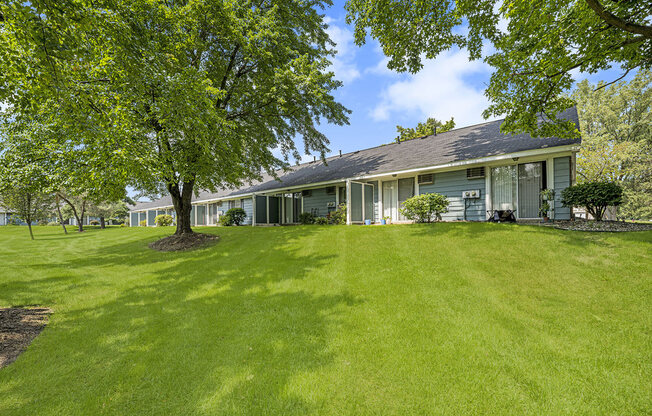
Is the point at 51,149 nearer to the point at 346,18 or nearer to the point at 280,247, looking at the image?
the point at 280,247

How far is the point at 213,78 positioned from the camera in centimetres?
1145

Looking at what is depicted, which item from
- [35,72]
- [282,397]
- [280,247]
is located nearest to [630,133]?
[280,247]

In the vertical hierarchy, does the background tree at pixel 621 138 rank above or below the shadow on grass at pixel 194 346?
above

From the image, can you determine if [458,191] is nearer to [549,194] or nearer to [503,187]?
[503,187]

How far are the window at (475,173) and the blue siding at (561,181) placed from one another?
94.5 inches

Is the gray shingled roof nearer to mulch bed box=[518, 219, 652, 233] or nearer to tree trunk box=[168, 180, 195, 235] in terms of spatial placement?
mulch bed box=[518, 219, 652, 233]

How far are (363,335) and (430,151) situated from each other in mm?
12329

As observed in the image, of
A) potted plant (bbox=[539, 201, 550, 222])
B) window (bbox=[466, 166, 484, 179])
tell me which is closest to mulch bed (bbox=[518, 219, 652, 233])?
potted plant (bbox=[539, 201, 550, 222])

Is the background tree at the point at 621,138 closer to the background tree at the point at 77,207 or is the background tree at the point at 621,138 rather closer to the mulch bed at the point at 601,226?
the mulch bed at the point at 601,226

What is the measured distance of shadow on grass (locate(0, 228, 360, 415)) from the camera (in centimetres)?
268

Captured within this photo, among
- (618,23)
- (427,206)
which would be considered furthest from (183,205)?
(618,23)

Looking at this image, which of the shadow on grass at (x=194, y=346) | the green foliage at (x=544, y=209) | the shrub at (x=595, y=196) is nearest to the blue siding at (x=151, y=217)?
the shadow on grass at (x=194, y=346)

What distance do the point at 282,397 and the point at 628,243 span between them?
845 cm

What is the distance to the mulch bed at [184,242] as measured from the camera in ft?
35.1
